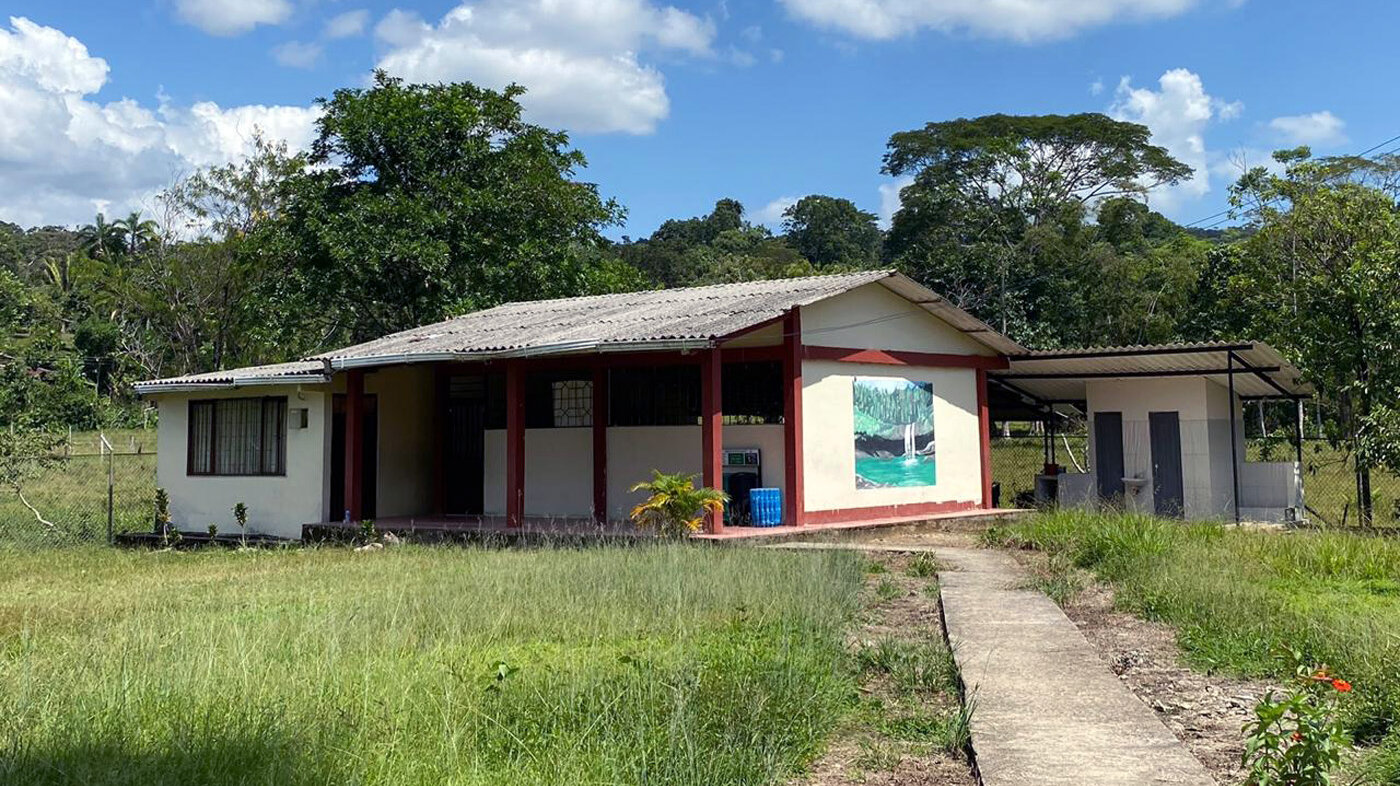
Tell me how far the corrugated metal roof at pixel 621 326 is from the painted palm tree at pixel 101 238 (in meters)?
46.9

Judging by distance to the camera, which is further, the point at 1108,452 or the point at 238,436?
the point at 1108,452

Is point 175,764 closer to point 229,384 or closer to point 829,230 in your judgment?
point 229,384

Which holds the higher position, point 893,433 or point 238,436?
point 238,436

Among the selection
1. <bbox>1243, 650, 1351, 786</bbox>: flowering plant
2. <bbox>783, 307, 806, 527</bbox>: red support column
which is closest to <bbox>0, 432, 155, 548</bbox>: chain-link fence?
<bbox>783, 307, 806, 527</bbox>: red support column

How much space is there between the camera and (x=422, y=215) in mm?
25797

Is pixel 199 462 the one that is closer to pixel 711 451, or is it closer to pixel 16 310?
pixel 16 310

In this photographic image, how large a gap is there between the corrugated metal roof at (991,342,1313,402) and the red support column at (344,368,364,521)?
1096cm

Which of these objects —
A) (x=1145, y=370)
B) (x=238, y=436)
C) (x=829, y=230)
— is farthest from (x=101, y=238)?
(x=1145, y=370)

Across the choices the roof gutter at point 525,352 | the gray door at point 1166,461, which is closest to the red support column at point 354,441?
the roof gutter at point 525,352

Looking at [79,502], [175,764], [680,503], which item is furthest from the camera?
[79,502]

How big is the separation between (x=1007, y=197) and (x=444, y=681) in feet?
133

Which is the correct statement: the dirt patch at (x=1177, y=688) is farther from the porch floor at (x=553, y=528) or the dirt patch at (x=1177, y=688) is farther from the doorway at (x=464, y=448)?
the doorway at (x=464, y=448)

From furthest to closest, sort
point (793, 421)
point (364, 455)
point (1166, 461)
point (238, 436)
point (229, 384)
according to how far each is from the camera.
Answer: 1. point (238, 436)
2. point (1166, 461)
3. point (364, 455)
4. point (229, 384)
5. point (793, 421)

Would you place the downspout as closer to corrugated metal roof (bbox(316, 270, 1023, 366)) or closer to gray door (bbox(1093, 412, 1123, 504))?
gray door (bbox(1093, 412, 1123, 504))
